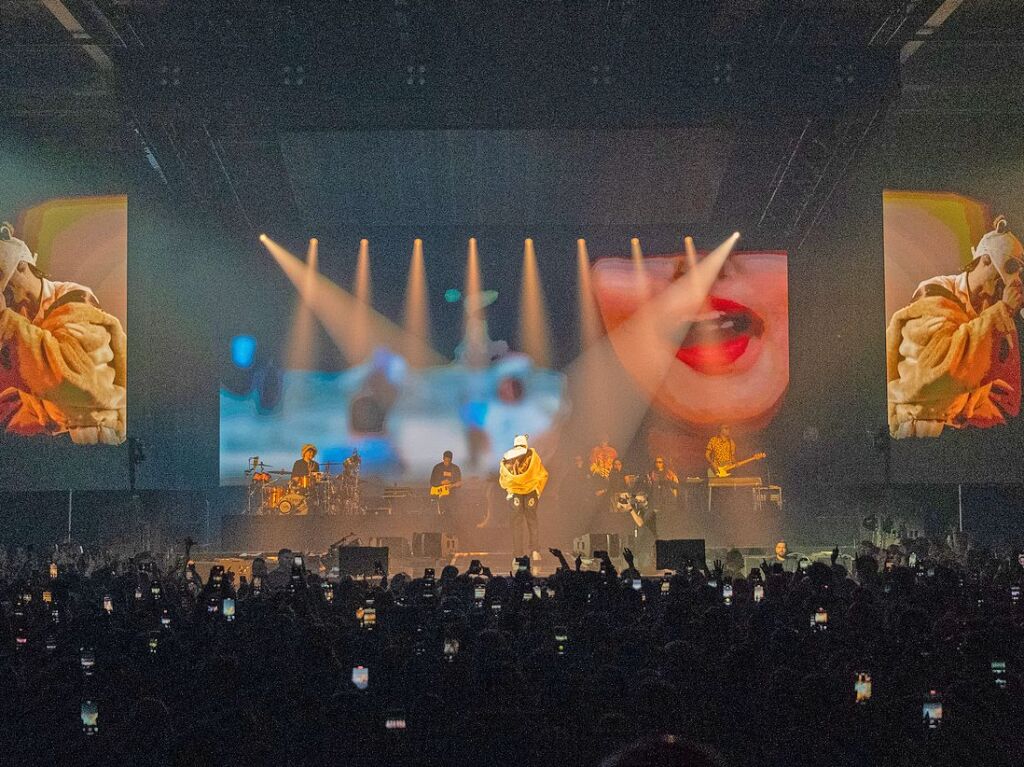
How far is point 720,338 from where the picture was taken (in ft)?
80.9

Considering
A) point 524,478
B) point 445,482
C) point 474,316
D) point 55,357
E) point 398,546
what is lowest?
point 398,546

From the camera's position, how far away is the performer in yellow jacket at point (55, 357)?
22984 mm

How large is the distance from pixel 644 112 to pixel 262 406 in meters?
10.8

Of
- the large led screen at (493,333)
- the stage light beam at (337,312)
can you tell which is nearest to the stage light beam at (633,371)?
the large led screen at (493,333)

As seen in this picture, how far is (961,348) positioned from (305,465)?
1283 cm

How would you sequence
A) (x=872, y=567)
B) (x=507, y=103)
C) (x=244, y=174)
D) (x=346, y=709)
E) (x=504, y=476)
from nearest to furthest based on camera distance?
1. (x=346, y=709)
2. (x=872, y=567)
3. (x=507, y=103)
4. (x=504, y=476)
5. (x=244, y=174)

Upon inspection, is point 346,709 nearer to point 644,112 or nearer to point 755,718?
Result: point 755,718

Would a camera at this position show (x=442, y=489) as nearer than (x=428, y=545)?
No

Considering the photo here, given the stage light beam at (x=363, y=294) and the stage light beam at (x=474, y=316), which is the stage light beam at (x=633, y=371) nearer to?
the stage light beam at (x=474, y=316)

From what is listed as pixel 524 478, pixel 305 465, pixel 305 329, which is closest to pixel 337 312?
pixel 305 329

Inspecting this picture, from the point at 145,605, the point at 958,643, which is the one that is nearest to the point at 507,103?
the point at 145,605

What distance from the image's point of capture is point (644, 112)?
1731 cm

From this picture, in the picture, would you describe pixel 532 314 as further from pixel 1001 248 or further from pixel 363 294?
pixel 1001 248

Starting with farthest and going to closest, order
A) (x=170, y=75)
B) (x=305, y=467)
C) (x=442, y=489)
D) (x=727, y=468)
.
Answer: (x=727, y=468) → (x=305, y=467) → (x=442, y=489) → (x=170, y=75)
